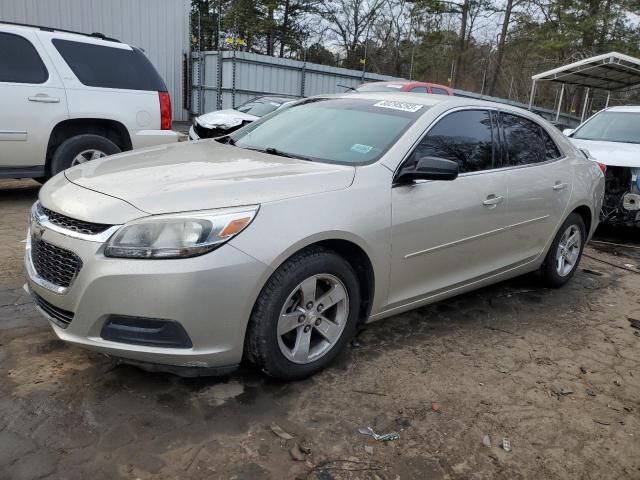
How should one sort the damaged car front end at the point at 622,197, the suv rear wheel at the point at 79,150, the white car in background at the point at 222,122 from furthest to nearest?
the white car in background at the point at 222,122 < the damaged car front end at the point at 622,197 < the suv rear wheel at the point at 79,150

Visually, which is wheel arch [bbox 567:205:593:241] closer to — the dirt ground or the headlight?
the dirt ground

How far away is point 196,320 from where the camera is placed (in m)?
2.50

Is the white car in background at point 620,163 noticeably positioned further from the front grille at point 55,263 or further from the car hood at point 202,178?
the front grille at point 55,263

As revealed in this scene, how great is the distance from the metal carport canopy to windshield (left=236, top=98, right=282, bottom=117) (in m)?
7.49

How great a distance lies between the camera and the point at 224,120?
9766 millimetres

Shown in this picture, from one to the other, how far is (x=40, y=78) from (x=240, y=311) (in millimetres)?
4715

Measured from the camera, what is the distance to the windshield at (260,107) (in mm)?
10586

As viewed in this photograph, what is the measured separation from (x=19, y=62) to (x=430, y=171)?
4896 mm

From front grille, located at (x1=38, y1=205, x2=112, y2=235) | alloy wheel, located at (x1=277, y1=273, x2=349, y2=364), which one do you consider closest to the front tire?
alloy wheel, located at (x1=277, y1=273, x2=349, y2=364)

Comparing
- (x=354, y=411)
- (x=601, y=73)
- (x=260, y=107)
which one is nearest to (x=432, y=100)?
(x=354, y=411)

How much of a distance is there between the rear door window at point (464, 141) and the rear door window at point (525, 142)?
0.20 metres

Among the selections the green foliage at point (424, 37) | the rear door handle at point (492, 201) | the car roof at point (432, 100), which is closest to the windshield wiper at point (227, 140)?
the car roof at point (432, 100)

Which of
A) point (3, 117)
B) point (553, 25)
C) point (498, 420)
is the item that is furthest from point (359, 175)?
point (553, 25)

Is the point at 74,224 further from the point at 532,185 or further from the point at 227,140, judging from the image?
the point at 532,185
